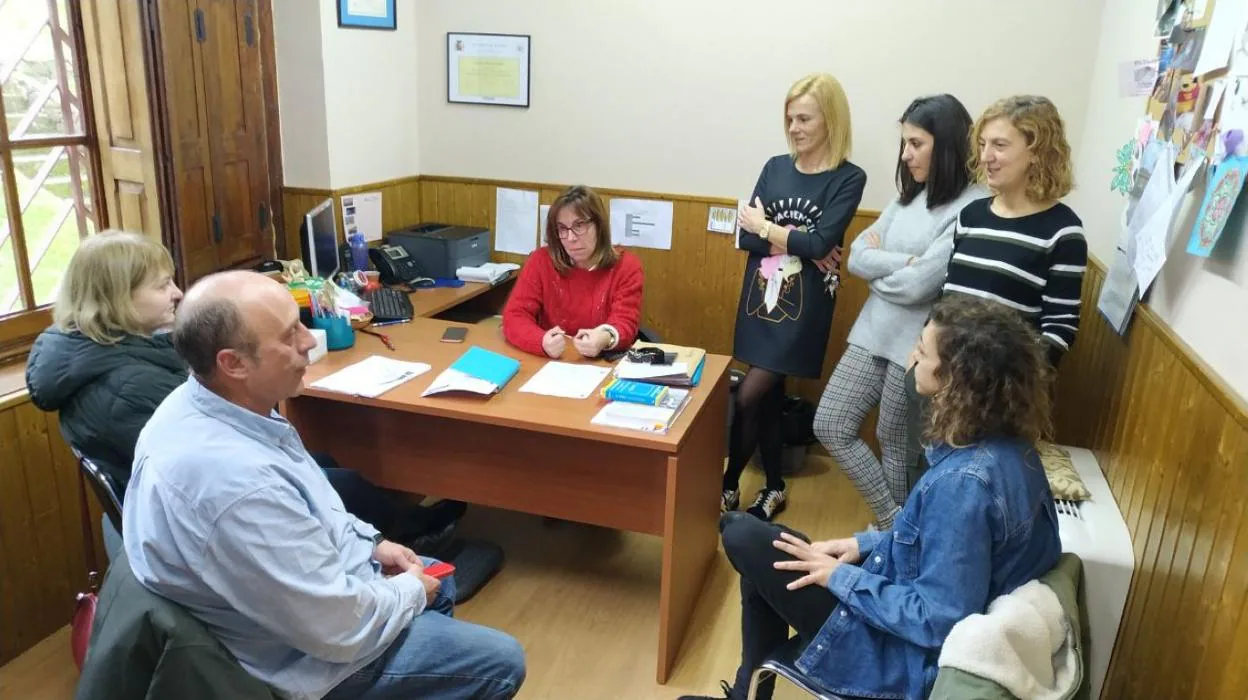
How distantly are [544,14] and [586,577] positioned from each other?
2293mm

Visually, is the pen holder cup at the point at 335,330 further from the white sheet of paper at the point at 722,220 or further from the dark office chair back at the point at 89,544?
the white sheet of paper at the point at 722,220

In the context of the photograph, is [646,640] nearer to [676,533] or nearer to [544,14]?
[676,533]

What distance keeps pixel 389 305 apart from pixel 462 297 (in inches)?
17.1

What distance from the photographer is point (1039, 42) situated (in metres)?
3.09

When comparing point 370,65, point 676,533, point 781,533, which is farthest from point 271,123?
point 781,533

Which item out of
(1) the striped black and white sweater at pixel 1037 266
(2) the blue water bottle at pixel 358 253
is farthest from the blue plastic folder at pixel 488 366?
(1) the striped black and white sweater at pixel 1037 266

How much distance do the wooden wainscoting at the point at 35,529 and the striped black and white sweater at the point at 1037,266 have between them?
2407mm

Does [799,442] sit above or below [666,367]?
below

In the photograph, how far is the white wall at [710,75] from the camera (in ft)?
10.3

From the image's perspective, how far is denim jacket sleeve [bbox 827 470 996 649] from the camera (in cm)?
142

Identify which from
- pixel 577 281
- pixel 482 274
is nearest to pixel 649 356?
pixel 577 281

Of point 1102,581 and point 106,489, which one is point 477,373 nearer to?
point 106,489

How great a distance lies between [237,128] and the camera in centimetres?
316

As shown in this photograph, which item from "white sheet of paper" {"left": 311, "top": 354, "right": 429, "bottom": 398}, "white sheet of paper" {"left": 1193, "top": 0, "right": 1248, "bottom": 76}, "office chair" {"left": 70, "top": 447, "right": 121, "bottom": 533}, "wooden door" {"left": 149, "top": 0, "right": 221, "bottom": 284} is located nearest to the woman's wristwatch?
"white sheet of paper" {"left": 311, "top": 354, "right": 429, "bottom": 398}
